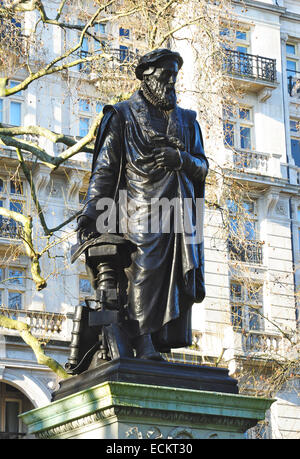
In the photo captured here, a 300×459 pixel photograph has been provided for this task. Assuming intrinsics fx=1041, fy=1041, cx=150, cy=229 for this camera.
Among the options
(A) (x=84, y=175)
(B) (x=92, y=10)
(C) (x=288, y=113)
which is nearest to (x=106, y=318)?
(A) (x=84, y=175)

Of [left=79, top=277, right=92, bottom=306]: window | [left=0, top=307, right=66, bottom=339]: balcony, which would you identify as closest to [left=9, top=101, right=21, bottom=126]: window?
[left=79, top=277, right=92, bottom=306]: window

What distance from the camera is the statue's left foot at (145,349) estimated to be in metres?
6.50

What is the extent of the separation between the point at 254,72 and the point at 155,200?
91.7ft

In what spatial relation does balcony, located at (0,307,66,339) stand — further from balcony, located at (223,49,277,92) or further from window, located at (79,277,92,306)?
balcony, located at (223,49,277,92)

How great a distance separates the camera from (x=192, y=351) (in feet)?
97.9

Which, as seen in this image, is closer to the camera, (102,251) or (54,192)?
(102,251)

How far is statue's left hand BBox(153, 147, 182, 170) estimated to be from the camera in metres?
6.98

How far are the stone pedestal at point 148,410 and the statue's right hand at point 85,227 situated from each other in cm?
93

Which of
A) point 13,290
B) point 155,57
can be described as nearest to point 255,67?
point 13,290

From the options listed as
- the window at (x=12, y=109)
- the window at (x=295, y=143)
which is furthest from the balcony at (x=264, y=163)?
the window at (x=12, y=109)

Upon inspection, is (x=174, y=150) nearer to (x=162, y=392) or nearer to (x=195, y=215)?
(x=195, y=215)

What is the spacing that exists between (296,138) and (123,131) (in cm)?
2872

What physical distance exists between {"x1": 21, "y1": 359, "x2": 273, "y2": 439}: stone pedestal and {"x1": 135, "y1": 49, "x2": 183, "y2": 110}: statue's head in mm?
1924

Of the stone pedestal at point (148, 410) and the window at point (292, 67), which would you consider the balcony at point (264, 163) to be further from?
the stone pedestal at point (148, 410)
